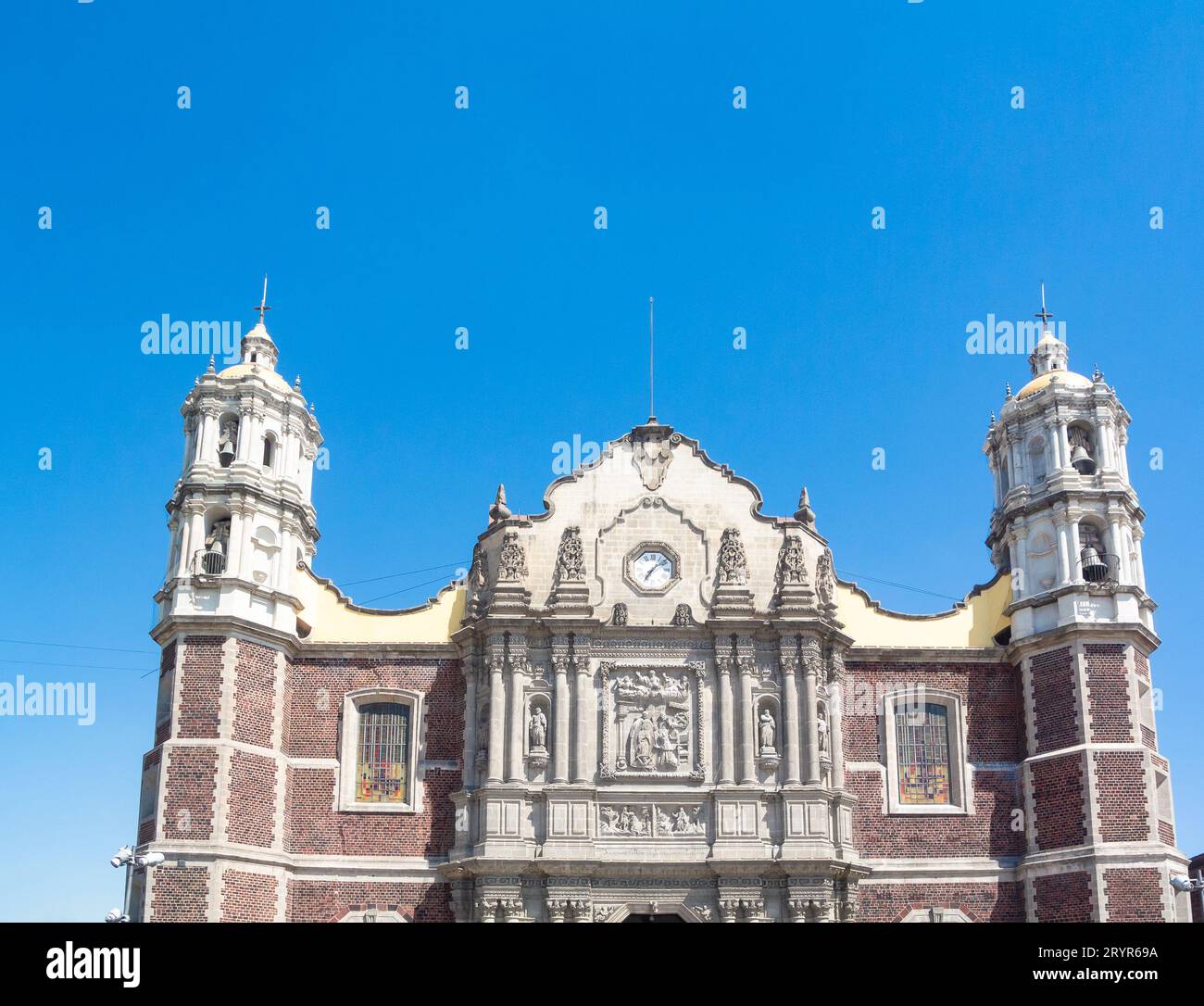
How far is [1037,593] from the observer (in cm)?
4012

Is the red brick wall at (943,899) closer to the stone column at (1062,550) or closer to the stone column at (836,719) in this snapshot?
the stone column at (836,719)

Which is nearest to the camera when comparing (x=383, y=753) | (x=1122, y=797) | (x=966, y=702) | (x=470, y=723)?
(x=1122, y=797)

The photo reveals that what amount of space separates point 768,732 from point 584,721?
483 centimetres

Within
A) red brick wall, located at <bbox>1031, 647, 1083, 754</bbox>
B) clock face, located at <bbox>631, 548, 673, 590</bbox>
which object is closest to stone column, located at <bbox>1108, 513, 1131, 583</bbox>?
red brick wall, located at <bbox>1031, 647, 1083, 754</bbox>

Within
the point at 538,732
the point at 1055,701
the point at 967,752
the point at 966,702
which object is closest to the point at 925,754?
the point at 967,752

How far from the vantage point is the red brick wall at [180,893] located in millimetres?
35125

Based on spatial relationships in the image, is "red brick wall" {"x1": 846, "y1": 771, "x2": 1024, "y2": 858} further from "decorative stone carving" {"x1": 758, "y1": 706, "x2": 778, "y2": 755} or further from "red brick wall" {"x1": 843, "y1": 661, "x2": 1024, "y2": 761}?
"decorative stone carving" {"x1": 758, "y1": 706, "x2": 778, "y2": 755}

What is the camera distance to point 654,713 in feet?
127

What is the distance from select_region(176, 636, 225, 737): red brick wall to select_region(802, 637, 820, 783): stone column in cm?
1524

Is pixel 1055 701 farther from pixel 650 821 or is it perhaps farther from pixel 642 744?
pixel 650 821

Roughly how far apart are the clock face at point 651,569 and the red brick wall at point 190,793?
1213 cm
